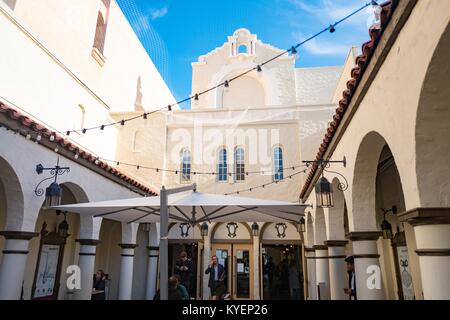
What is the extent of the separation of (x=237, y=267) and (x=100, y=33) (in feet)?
41.4

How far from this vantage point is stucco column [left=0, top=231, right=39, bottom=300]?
20.9ft

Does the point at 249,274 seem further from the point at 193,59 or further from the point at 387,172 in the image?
the point at 193,59

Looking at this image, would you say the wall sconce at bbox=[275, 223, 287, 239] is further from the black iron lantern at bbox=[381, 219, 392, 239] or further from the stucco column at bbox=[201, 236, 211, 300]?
the black iron lantern at bbox=[381, 219, 392, 239]

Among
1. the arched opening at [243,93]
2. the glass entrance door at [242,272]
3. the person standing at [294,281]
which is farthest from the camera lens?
the arched opening at [243,93]

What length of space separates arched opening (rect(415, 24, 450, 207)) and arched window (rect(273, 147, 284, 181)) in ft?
41.5

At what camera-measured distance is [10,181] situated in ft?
21.2

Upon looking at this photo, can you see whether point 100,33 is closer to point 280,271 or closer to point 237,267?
point 237,267

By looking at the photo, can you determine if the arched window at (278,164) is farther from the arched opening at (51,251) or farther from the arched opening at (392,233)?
the arched opening at (51,251)

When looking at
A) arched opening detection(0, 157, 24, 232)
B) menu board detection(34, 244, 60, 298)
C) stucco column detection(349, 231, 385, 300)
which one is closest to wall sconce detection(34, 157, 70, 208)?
arched opening detection(0, 157, 24, 232)

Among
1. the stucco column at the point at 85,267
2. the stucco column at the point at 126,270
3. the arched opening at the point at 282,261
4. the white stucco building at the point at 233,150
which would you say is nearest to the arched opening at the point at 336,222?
the white stucco building at the point at 233,150

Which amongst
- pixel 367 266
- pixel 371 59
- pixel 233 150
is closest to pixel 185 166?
pixel 233 150

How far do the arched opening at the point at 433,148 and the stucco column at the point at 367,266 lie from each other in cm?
241

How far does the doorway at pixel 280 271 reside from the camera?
15.4 m
